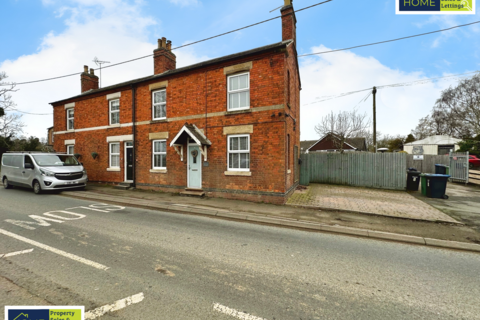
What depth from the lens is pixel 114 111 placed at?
14.0 m

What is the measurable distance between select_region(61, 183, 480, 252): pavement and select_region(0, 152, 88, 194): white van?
3.40 m

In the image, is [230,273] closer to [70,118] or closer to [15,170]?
[15,170]

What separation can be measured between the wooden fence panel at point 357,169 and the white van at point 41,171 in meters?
13.1

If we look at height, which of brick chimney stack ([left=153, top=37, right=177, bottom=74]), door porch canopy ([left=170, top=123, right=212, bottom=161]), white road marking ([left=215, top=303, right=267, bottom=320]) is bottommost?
white road marking ([left=215, top=303, right=267, bottom=320])

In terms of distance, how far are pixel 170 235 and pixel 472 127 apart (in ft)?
162

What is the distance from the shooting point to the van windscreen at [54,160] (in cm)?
1134

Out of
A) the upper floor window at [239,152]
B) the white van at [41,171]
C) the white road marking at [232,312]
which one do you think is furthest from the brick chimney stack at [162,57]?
the white road marking at [232,312]

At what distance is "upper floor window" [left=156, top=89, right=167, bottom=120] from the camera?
12.1 m

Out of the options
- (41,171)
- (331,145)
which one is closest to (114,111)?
(41,171)

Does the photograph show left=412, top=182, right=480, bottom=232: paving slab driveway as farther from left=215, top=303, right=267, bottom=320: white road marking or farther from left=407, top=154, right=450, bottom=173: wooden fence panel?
left=407, top=154, right=450, bottom=173: wooden fence panel

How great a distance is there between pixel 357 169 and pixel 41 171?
1723 centimetres

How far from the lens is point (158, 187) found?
11883 millimetres

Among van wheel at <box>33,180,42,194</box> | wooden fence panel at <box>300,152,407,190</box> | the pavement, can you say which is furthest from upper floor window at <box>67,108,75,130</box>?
wooden fence panel at <box>300,152,407,190</box>

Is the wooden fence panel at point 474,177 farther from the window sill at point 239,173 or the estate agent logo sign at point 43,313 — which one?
the estate agent logo sign at point 43,313
